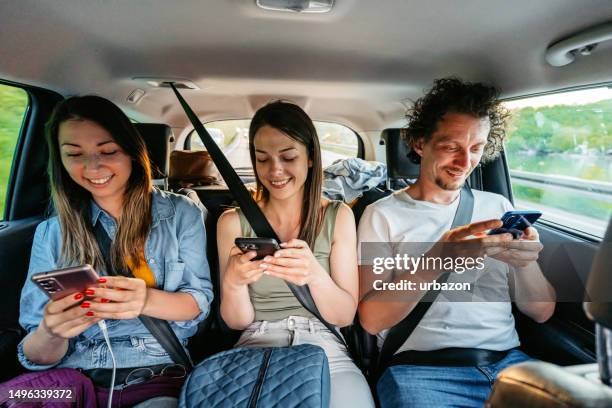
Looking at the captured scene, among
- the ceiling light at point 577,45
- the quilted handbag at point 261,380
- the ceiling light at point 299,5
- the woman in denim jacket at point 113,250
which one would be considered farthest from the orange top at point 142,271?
the ceiling light at point 577,45

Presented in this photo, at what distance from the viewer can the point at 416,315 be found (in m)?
1.26

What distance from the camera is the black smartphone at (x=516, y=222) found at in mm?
1030

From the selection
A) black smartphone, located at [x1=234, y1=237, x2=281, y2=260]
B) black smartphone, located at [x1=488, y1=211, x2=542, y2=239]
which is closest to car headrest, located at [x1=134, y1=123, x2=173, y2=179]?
black smartphone, located at [x1=234, y1=237, x2=281, y2=260]

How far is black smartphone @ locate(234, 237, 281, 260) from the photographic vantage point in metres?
0.99

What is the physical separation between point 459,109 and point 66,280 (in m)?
1.37

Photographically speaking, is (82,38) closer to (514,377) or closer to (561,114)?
(514,377)

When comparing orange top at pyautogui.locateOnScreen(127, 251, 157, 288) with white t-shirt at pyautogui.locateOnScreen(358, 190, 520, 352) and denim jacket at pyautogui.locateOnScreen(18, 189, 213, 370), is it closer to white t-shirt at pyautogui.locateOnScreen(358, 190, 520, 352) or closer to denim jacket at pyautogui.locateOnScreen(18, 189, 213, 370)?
denim jacket at pyautogui.locateOnScreen(18, 189, 213, 370)

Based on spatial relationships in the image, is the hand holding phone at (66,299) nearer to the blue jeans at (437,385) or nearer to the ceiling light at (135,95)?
the blue jeans at (437,385)

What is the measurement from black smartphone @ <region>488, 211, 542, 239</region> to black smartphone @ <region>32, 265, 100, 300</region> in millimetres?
1082

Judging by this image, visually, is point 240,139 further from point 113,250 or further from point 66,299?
point 66,299

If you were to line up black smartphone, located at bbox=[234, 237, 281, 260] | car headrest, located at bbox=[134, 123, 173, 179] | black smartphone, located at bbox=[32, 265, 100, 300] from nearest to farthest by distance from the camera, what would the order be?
black smartphone, located at bbox=[32, 265, 100, 300] < black smartphone, located at bbox=[234, 237, 281, 260] < car headrest, located at bbox=[134, 123, 173, 179]

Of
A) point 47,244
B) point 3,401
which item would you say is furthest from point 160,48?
point 3,401

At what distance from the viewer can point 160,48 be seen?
1569 mm

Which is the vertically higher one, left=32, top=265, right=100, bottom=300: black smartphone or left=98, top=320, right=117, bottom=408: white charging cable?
left=32, top=265, right=100, bottom=300: black smartphone
